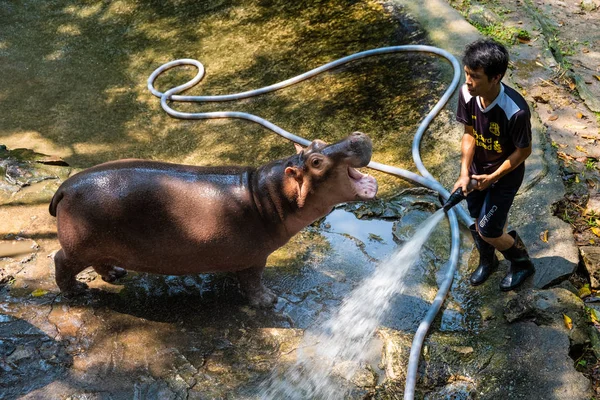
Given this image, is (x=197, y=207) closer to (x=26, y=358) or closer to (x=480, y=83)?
(x=26, y=358)

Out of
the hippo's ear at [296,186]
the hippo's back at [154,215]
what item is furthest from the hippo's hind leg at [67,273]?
the hippo's ear at [296,186]

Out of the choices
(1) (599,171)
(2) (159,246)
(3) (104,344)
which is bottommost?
(1) (599,171)

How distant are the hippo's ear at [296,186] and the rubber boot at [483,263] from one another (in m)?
1.33

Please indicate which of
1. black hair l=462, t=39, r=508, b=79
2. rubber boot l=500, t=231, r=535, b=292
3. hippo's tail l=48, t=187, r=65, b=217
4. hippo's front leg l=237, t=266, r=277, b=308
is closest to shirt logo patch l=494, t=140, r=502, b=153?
black hair l=462, t=39, r=508, b=79

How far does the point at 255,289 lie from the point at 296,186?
0.85 meters

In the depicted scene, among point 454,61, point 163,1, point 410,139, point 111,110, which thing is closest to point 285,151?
point 410,139

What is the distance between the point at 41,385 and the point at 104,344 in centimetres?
46

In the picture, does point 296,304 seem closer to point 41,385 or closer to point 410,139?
point 41,385

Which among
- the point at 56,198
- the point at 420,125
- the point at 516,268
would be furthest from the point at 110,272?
the point at 420,125

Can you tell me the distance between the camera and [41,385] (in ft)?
12.4

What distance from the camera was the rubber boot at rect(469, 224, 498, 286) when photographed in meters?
4.32

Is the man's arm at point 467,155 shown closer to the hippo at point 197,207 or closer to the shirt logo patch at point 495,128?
the shirt logo patch at point 495,128

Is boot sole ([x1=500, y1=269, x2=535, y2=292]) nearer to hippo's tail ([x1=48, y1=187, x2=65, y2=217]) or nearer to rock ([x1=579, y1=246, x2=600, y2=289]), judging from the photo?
rock ([x1=579, y1=246, x2=600, y2=289])

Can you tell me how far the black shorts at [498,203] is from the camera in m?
3.92
